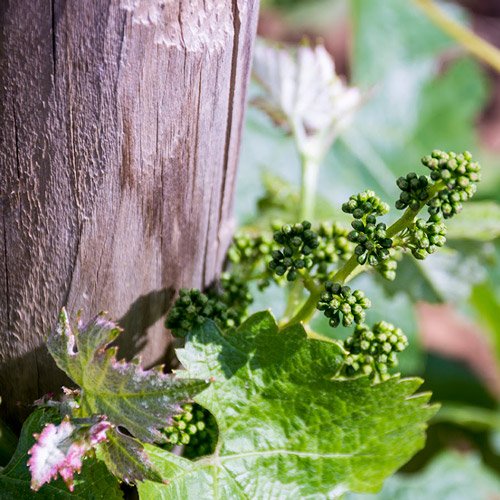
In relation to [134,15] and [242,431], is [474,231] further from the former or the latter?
[134,15]

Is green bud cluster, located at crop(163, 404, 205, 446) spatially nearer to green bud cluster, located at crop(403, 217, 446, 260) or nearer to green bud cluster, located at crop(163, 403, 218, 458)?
green bud cluster, located at crop(163, 403, 218, 458)

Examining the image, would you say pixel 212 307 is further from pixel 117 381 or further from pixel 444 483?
pixel 444 483

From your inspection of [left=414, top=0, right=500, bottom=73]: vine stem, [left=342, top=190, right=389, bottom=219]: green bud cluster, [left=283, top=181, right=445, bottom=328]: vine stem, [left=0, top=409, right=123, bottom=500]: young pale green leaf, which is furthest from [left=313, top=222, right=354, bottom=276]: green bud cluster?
[left=414, top=0, right=500, bottom=73]: vine stem

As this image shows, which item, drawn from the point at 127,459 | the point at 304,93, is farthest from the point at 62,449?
the point at 304,93

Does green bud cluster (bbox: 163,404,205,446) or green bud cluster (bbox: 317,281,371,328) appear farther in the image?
green bud cluster (bbox: 163,404,205,446)

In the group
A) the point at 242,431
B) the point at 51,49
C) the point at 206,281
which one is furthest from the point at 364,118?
the point at 51,49

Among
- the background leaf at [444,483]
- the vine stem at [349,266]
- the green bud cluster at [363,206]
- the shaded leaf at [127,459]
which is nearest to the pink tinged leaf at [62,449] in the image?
the shaded leaf at [127,459]

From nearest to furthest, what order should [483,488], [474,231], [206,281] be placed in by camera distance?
1. [206,281]
2. [474,231]
3. [483,488]
